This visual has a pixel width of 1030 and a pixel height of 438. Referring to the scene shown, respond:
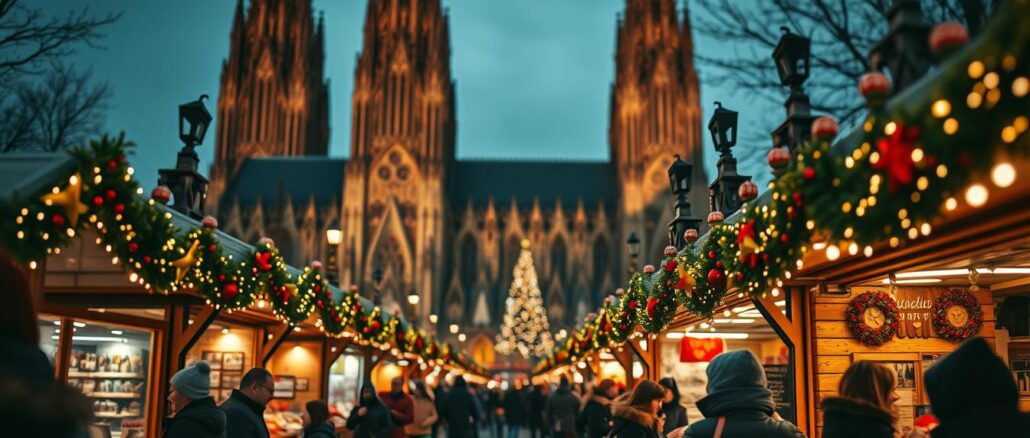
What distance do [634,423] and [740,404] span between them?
2.75 metres

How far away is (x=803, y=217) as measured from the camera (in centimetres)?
468

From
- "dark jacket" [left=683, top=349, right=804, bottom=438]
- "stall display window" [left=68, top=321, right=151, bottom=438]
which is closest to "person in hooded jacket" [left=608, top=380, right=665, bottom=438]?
"dark jacket" [left=683, top=349, right=804, bottom=438]

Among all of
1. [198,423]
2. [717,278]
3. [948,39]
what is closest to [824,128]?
[948,39]

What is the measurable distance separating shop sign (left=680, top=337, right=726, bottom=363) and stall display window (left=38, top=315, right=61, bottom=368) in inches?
338

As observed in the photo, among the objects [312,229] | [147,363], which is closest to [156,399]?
[147,363]

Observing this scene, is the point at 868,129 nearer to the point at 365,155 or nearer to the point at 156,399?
the point at 156,399

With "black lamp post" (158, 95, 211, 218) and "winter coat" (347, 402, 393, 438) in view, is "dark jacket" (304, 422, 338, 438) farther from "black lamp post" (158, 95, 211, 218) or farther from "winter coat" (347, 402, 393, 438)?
"black lamp post" (158, 95, 211, 218)

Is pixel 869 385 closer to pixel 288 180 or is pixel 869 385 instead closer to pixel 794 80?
pixel 794 80

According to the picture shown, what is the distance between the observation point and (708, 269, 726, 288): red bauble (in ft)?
21.6

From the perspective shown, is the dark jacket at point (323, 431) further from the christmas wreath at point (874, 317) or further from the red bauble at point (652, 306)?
the christmas wreath at point (874, 317)

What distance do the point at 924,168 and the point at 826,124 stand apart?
999 millimetres

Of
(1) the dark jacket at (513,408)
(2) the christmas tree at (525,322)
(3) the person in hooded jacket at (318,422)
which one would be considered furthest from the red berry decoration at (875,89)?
(2) the christmas tree at (525,322)

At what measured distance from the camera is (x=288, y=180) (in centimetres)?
6969

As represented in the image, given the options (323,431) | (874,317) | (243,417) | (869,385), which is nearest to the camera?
(869,385)
